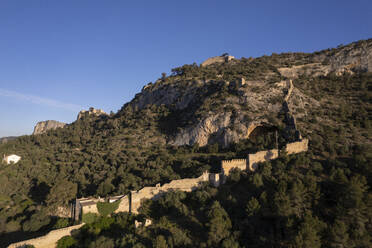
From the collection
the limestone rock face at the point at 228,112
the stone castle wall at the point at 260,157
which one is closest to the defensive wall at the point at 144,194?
the stone castle wall at the point at 260,157

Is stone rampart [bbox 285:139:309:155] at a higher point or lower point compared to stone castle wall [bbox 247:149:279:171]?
higher

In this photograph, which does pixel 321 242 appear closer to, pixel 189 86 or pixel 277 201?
pixel 277 201

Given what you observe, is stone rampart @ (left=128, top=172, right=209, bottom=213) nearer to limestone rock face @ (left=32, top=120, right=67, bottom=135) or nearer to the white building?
the white building

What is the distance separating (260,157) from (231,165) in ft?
9.88

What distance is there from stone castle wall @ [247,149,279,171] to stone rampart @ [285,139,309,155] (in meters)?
1.49

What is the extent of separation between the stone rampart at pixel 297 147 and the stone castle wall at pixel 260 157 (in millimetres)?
1490

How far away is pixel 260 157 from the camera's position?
2459 cm

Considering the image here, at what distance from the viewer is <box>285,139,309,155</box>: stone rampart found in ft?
83.6

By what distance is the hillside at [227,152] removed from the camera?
1828 centimetres

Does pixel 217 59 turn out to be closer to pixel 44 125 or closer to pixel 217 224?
pixel 217 224

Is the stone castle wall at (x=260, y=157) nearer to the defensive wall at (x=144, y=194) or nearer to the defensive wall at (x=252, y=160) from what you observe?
the defensive wall at (x=252, y=160)

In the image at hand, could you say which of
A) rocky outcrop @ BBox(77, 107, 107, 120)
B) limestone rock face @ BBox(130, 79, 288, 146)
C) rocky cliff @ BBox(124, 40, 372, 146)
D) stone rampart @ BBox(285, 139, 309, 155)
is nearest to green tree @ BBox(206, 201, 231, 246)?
stone rampart @ BBox(285, 139, 309, 155)

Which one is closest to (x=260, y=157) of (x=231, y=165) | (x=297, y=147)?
(x=231, y=165)

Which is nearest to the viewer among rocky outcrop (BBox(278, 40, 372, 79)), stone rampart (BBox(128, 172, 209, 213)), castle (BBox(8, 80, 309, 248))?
castle (BBox(8, 80, 309, 248))
